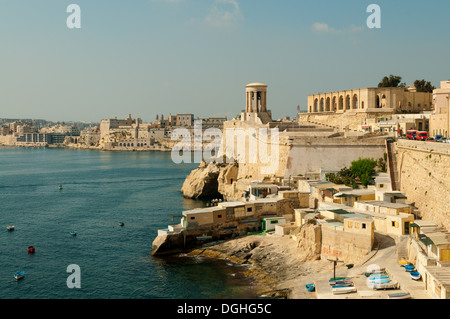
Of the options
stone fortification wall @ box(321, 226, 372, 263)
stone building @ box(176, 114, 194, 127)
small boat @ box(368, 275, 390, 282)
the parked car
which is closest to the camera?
small boat @ box(368, 275, 390, 282)

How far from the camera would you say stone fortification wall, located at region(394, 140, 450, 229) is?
50.5ft

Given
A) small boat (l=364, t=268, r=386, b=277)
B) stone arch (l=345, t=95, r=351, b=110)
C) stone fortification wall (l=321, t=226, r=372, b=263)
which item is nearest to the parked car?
stone arch (l=345, t=95, r=351, b=110)

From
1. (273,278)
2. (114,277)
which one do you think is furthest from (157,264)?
(273,278)

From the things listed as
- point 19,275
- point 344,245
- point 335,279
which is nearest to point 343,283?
point 335,279

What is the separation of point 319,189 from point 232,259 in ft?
18.0

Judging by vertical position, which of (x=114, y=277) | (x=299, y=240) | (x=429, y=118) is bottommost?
(x=114, y=277)

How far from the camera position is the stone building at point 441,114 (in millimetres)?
21891

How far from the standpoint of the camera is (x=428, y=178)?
17094 millimetres

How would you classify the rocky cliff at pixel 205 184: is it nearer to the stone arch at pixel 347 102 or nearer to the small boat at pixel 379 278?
the stone arch at pixel 347 102

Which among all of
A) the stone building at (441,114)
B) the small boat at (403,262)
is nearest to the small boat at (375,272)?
the small boat at (403,262)

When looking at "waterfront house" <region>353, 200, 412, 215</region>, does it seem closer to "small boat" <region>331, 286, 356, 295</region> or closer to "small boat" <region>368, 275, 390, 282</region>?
"small boat" <region>368, 275, 390, 282</region>

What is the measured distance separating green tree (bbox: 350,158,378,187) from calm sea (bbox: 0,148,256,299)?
898cm

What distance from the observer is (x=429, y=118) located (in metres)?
24.8
